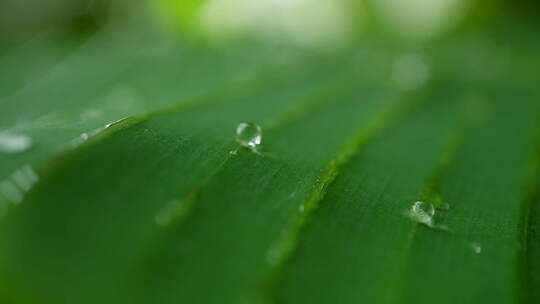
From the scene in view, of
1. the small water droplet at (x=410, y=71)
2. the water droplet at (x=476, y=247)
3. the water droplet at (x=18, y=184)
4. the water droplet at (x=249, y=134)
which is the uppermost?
the water droplet at (x=18, y=184)

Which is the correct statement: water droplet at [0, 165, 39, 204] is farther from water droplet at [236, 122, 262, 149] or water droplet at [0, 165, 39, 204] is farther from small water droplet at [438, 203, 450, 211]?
small water droplet at [438, 203, 450, 211]

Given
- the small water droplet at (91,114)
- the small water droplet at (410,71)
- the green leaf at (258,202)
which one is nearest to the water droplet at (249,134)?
the green leaf at (258,202)

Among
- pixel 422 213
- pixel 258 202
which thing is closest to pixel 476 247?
pixel 422 213

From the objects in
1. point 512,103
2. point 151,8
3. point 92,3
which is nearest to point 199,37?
point 151,8

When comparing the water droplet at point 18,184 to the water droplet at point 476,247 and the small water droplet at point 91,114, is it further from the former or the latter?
the water droplet at point 476,247

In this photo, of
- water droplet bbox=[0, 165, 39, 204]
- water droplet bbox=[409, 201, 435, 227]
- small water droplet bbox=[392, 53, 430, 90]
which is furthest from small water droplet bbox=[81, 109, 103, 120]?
small water droplet bbox=[392, 53, 430, 90]

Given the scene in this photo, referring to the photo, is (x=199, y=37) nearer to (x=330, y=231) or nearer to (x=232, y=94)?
(x=232, y=94)

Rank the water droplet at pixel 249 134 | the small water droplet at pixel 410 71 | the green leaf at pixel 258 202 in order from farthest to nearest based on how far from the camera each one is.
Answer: the small water droplet at pixel 410 71 → the water droplet at pixel 249 134 → the green leaf at pixel 258 202
